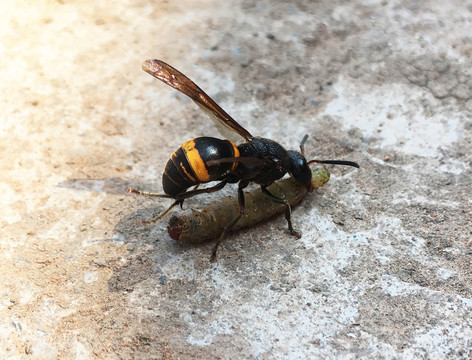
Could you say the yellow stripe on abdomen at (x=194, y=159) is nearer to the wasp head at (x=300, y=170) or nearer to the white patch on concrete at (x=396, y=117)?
the wasp head at (x=300, y=170)

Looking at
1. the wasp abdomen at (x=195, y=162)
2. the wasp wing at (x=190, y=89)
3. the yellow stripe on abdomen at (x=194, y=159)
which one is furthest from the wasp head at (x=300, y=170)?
the yellow stripe on abdomen at (x=194, y=159)

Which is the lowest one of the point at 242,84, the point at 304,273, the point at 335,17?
the point at 304,273

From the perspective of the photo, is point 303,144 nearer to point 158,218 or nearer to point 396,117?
point 396,117

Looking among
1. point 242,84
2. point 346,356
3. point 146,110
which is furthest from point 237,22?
point 346,356

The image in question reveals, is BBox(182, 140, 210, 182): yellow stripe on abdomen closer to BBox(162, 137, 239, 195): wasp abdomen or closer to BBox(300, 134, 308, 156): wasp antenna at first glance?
BBox(162, 137, 239, 195): wasp abdomen

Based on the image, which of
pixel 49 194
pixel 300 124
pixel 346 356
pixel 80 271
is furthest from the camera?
pixel 300 124

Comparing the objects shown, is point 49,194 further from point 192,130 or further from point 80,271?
point 192,130
